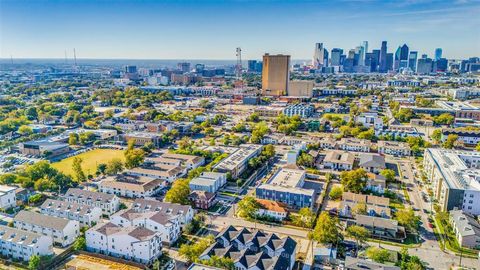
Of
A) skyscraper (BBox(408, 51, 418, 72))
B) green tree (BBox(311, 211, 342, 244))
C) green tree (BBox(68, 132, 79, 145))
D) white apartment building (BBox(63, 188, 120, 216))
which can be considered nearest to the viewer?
green tree (BBox(311, 211, 342, 244))

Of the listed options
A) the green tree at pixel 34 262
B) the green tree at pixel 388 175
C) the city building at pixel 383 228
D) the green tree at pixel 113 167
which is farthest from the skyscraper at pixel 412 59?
the green tree at pixel 34 262

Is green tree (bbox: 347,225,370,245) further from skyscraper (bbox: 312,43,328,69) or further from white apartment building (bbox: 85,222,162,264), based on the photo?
skyscraper (bbox: 312,43,328,69)

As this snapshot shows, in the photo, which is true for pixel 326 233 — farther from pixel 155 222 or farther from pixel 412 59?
pixel 412 59

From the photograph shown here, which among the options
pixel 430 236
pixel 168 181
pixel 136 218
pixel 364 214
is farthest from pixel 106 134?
pixel 430 236

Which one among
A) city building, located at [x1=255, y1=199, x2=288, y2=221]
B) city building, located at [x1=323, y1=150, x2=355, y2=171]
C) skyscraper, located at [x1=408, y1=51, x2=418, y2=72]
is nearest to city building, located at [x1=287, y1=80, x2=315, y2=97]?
city building, located at [x1=323, y1=150, x2=355, y2=171]

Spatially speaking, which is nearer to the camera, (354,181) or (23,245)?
(23,245)

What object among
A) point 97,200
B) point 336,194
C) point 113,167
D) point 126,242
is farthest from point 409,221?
point 113,167
